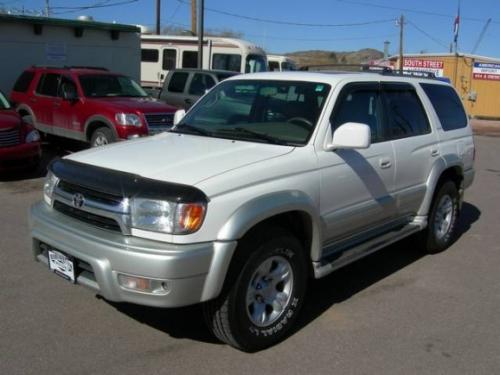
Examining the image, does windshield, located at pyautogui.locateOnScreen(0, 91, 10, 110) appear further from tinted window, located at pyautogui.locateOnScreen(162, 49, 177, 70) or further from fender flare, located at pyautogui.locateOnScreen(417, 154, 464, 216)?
tinted window, located at pyautogui.locateOnScreen(162, 49, 177, 70)

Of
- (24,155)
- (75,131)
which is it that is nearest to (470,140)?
(24,155)

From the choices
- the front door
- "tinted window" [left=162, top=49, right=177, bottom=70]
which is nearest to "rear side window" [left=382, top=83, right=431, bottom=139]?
the front door

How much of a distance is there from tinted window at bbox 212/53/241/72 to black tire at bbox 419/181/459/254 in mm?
15313

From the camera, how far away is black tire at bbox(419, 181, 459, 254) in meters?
5.94

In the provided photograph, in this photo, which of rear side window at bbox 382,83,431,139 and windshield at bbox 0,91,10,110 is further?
windshield at bbox 0,91,10,110

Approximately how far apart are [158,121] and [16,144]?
8.07 feet

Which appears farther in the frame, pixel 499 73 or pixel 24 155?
pixel 499 73

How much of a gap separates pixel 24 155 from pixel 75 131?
1.87 metres

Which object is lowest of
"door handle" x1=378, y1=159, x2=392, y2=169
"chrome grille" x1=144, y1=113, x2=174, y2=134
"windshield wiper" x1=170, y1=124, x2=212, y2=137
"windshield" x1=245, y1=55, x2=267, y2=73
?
"chrome grille" x1=144, y1=113, x2=174, y2=134

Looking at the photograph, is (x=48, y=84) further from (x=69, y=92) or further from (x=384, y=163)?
(x=384, y=163)

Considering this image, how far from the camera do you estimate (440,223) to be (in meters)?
6.18

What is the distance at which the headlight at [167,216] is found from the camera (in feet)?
10.8

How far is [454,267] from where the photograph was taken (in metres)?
5.73

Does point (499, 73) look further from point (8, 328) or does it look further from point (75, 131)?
point (8, 328)
